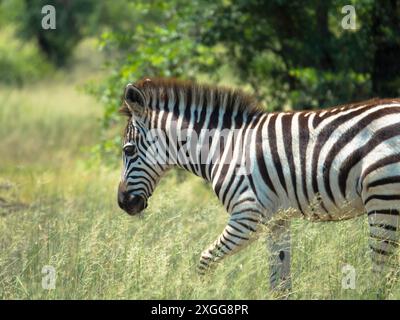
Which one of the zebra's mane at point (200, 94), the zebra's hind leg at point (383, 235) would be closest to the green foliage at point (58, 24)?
the zebra's mane at point (200, 94)

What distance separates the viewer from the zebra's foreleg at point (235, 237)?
244 inches

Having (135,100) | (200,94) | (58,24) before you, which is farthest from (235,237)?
(58,24)

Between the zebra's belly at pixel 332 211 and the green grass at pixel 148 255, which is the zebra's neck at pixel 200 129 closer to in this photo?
the green grass at pixel 148 255

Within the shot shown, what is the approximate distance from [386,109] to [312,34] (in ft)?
18.8

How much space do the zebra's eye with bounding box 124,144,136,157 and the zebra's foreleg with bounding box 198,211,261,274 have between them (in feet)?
3.69

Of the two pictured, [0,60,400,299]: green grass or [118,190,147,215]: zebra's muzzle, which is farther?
[118,190,147,215]: zebra's muzzle

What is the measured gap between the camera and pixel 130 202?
22.2 feet

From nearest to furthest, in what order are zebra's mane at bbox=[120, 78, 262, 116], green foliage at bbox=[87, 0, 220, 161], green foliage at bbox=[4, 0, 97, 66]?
zebra's mane at bbox=[120, 78, 262, 116]
green foliage at bbox=[87, 0, 220, 161]
green foliage at bbox=[4, 0, 97, 66]

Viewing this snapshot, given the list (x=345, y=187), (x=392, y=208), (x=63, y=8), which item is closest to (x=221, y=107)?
(x=345, y=187)

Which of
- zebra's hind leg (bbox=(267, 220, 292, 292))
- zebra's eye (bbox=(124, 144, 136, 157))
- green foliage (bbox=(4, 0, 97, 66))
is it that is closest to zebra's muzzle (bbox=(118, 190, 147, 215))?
zebra's eye (bbox=(124, 144, 136, 157))

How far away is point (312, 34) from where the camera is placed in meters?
11.6

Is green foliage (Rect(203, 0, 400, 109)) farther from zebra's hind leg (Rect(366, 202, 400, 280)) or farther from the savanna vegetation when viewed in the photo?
zebra's hind leg (Rect(366, 202, 400, 280))

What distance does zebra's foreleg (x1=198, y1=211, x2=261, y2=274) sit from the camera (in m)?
6.19

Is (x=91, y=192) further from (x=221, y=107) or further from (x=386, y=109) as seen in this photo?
(x=386, y=109)
